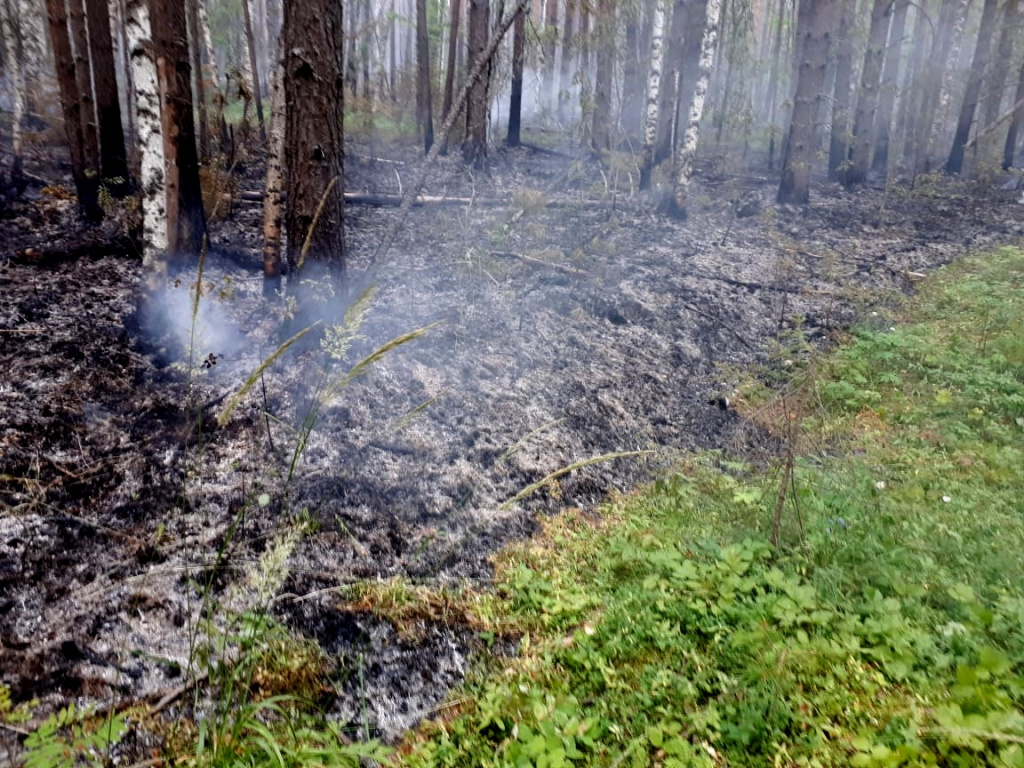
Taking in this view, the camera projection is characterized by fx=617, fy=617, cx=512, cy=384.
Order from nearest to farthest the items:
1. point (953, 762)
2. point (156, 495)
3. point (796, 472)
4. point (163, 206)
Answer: point (953, 762), point (156, 495), point (796, 472), point (163, 206)

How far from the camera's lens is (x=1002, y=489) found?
4.32 metres

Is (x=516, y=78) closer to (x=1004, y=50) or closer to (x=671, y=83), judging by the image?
(x=671, y=83)

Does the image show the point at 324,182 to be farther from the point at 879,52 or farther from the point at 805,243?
the point at 879,52

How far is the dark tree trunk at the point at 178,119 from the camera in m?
5.93

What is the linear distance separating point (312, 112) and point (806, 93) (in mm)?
11444

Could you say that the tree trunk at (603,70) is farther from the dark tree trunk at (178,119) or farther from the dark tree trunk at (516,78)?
the dark tree trunk at (178,119)

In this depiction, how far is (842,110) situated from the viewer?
1666 centimetres

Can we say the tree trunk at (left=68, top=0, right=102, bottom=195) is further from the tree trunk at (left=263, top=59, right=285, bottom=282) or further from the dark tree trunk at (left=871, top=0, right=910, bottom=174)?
the dark tree trunk at (left=871, top=0, right=910, bottom=174)

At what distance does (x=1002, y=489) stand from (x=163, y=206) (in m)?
7.30

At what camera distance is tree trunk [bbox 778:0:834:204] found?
12141 mm

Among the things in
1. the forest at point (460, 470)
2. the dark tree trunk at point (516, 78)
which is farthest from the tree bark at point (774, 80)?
the forest at point (460, 470)

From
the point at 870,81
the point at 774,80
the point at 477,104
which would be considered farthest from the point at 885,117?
the point at 477,104

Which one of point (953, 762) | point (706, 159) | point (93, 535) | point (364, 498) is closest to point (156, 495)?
point (93, 535)

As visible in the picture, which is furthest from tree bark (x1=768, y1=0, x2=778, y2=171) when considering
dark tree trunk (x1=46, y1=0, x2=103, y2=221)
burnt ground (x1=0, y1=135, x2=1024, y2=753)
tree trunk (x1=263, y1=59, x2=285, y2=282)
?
dark tree trunk (x1=46, y1=0, x2=103, y2=221)
